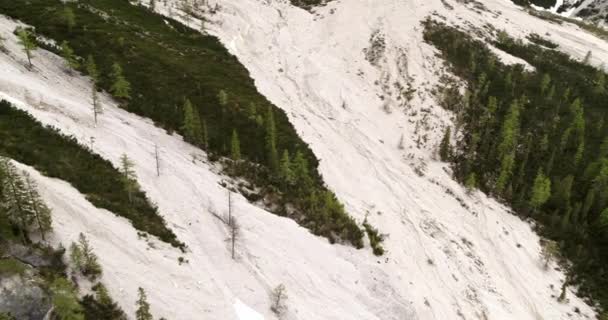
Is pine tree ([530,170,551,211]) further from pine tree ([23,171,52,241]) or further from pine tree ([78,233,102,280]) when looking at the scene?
pine tree ([23,171,52,241])

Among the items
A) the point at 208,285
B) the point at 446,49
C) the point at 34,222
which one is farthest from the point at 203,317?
the point at 446,49

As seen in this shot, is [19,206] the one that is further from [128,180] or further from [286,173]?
[286,173]

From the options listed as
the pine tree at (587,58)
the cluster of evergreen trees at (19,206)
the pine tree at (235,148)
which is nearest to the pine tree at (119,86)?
the pine tree at (235,148)

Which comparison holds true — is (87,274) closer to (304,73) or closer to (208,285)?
(208,285)

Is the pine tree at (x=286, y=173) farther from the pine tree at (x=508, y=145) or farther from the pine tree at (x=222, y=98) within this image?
the pine tree at (x=508, y=145)

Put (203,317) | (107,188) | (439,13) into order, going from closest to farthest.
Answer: (203,317) < (107,188) < (439,13)

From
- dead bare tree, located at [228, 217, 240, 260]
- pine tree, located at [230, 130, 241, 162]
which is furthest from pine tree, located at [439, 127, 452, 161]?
dead bare tree, located at [228, 217, 240, 260]
